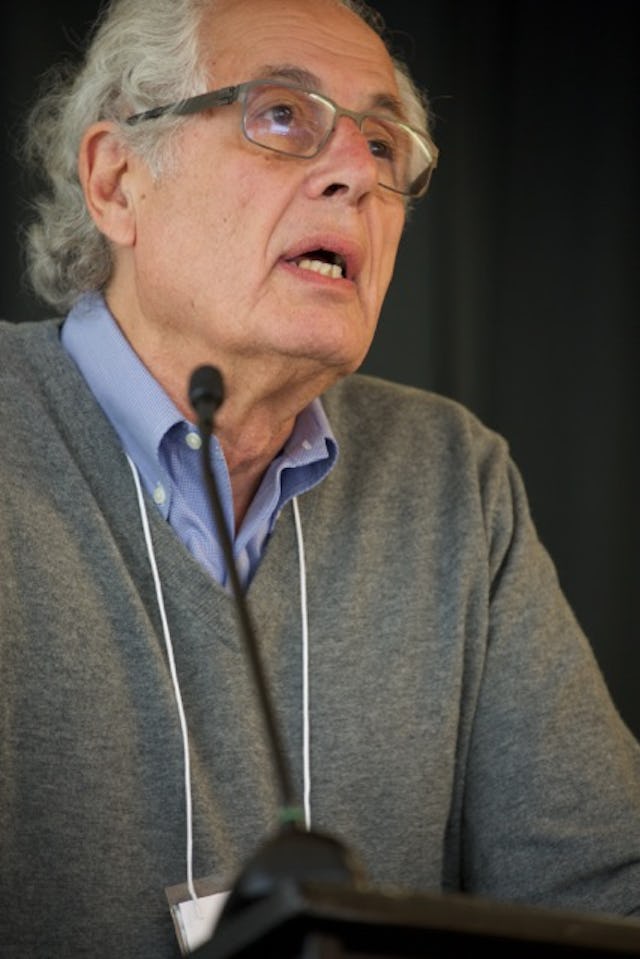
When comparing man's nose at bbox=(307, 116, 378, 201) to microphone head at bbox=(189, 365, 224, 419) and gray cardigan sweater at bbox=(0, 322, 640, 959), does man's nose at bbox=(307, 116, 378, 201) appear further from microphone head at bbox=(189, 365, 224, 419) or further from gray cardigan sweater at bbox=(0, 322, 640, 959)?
microphone head at bbox=(189, 365, 224, 419)

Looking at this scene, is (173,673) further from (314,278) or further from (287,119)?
(287,119)

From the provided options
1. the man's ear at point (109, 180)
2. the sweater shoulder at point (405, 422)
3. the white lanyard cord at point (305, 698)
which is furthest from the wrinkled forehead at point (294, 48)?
the white lanyard cord at point (305, 698)

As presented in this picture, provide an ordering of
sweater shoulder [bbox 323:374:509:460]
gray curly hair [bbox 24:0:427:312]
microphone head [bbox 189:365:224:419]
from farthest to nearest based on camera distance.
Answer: sweater shoulder [bbox 323:374:509:460]
gray curly hair [bbox 24:0:427:312]
microphone head [bbox 189:365:224:419]

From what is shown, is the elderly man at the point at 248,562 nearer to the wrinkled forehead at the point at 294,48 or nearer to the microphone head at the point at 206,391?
the wrinkled forehead at the point at 294,48

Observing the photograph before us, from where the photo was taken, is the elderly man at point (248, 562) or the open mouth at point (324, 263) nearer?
the elderly man at point (248, 562)

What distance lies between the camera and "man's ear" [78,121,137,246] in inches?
74.9

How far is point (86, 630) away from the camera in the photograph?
164cm

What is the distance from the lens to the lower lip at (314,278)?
1748 mm

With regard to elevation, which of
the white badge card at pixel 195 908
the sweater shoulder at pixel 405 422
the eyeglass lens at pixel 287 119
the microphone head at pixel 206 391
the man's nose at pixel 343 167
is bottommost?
the white badge card at pixel 195 908

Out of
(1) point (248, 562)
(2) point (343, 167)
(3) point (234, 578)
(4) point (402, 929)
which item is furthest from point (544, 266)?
(4) point (402, 929)

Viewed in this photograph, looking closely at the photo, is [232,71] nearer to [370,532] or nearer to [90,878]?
[370,532]

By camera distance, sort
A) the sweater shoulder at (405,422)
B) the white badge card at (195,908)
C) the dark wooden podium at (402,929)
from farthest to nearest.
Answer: the sweater shoulder at (405,422) → the white badge card at (195,908) → the dark wooden podium at (402,929)

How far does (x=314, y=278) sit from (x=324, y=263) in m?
0.05

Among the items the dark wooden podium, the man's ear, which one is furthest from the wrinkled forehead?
the dark wooden podium
